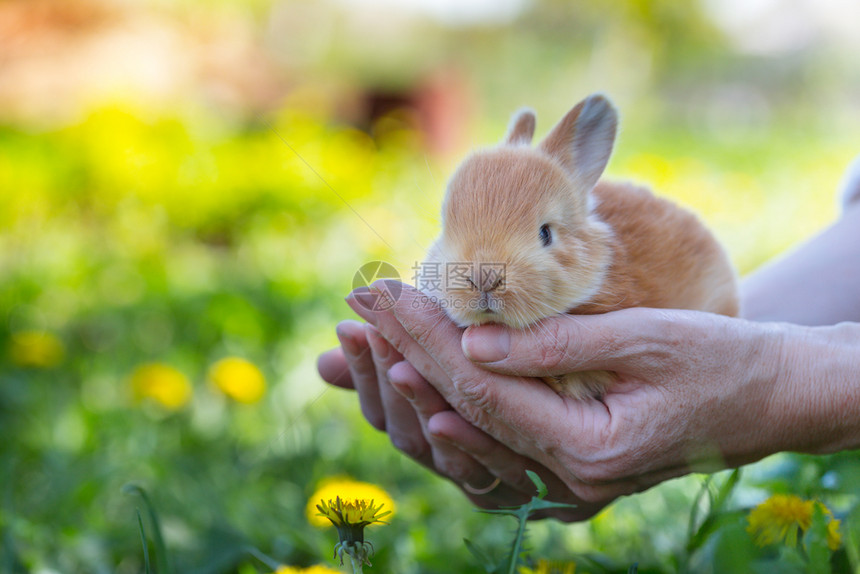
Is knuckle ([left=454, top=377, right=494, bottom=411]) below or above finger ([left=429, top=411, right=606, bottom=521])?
above

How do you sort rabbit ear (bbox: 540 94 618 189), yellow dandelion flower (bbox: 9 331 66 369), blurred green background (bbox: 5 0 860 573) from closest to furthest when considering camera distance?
rabbit ear (bbox: 540 94 618 189) → blurred green background (bbox: 5 0 860 573) → yellow dandelion flower (bbox: 9 331 66 369)

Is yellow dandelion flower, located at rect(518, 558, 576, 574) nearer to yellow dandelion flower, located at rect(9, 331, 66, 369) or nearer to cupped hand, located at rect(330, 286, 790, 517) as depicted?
cupped hand, located at rect(330, 286, 790, 517)

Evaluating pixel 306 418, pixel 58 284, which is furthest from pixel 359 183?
pixel 306 418

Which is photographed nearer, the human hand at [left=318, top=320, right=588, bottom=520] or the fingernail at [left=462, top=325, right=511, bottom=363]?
the fingernail at [left=462, top=325, right=511, bottom=363]

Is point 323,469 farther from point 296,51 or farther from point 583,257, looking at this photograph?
point 296,51

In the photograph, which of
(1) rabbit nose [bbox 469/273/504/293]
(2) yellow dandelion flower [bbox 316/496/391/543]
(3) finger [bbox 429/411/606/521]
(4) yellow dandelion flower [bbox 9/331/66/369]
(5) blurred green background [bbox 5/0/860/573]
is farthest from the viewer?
(4) yellow dandelion flower [bbox 9/331/66/369]

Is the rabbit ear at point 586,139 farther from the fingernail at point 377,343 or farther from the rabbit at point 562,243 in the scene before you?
the fingernail at point 377,343

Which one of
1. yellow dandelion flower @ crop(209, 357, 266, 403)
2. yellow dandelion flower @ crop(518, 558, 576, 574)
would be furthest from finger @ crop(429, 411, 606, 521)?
yellow dandelion flower @ crop(209, 357, 266, 403)
